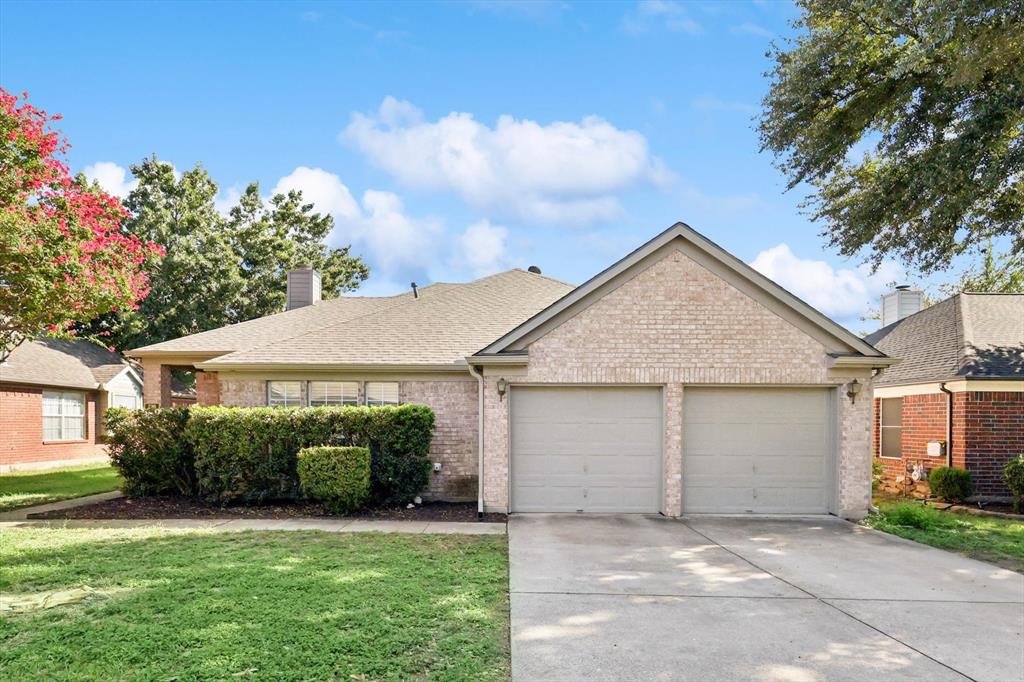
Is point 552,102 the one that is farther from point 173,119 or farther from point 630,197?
point 173,119

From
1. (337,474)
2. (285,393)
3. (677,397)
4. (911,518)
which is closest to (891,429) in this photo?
(911,518)

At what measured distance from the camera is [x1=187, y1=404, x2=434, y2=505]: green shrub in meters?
11.5

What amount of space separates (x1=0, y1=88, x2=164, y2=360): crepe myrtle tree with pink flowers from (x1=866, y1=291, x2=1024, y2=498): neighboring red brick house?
1795 centimetres

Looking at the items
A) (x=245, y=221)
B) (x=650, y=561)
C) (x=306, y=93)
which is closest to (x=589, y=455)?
(x=650, y=561)

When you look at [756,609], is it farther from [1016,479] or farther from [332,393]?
[1016,479]

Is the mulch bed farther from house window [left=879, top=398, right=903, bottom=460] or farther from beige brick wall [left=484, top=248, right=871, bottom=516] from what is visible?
house window [left=879, top=398, right=903, bottom=460]

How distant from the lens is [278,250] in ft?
118

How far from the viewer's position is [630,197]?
603 inches

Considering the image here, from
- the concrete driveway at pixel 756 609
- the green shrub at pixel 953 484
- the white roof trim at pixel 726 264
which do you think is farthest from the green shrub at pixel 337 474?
the green shrub at pixel 953 484

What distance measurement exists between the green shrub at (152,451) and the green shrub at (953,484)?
15.7 metres

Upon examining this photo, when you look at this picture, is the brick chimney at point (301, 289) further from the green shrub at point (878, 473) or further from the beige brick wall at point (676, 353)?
the green shrub at point (878, 473)

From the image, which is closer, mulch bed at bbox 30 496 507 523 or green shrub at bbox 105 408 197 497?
mulch bed at bbox 30 496 507 523

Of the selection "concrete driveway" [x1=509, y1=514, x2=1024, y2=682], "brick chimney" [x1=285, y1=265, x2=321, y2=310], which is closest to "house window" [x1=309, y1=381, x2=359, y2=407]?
"concrete driveway" [x1=509, y1=514, x2=1024, y2=682]

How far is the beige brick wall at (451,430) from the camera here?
12836mm
